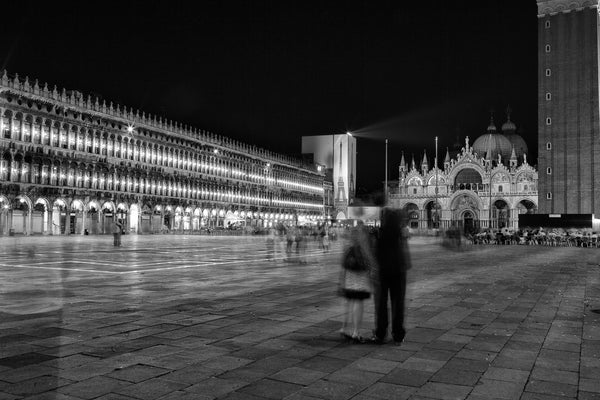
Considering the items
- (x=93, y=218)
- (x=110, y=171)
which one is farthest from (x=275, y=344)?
(x=110, y=171)

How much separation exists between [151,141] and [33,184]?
21.7 m

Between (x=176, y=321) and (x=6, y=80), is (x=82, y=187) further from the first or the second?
(x=176, y=321)

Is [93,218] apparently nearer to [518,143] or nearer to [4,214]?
[4,214]

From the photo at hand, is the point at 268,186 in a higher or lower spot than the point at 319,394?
higher

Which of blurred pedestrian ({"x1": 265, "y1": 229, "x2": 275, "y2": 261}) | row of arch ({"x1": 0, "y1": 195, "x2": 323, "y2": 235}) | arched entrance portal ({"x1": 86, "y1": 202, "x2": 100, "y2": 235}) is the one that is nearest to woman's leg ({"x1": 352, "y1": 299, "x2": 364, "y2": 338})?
blurred pedestrian ({"x1": 265, "y1": 229, "x2": 275, "y2": 261})

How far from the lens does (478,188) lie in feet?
376

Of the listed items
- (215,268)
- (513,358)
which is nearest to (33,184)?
(215,268)

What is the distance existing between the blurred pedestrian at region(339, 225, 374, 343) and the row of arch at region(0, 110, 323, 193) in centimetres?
5682

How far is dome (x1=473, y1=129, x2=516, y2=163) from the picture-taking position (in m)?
120

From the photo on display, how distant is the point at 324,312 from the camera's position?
995cm

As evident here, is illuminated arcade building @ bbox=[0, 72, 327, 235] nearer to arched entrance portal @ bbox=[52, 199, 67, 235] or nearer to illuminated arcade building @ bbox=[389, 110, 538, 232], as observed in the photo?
arched entrance portal @ bbox=[52, 199, 67, 235]

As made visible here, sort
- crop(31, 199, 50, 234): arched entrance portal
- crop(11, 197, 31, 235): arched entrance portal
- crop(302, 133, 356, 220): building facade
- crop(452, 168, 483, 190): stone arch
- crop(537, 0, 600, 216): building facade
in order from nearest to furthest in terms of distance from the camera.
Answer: crop(11, 197, 31, 235): arched entrance portal, crop(31, 199, 50, 234): arched entrance portal, crop(537, 0, 600, 216): building facade, crop(452, 168, 483, 190): stone arch, crop(302, 133, 356, 220): building facade

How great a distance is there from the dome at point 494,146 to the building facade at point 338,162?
27.5 meters

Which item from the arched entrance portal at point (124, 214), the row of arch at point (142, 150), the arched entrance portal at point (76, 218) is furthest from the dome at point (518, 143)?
the arched entrance portal at point (76, 218)
